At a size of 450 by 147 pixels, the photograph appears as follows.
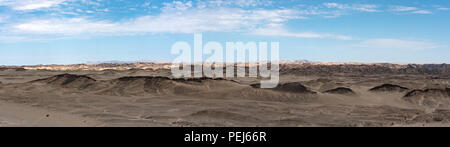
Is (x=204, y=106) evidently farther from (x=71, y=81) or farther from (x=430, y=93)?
(x=71, y=81)

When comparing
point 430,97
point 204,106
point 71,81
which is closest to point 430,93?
point 430,97

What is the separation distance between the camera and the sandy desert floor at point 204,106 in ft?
101

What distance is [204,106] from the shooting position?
43250 millimetres

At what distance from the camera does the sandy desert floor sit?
30.8 meters

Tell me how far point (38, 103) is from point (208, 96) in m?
21.1

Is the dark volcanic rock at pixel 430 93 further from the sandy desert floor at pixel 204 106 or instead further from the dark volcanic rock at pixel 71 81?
the dark volcanic rock at pixel 71 81

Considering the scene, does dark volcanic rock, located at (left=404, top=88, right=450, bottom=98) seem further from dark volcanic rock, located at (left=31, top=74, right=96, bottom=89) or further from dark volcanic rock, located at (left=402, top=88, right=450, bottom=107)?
dark volcanic rock, located at (left=31, top=74, right=96, bottom=89)

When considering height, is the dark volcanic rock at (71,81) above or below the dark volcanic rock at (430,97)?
above

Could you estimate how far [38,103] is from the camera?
4431cm

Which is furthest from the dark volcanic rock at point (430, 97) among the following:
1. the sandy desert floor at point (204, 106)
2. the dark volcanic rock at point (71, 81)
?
the dark volcanic rock at point (71, 81)

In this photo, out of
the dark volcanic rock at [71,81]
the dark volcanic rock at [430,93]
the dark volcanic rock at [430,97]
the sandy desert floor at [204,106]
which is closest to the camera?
the sandy desert floor at [204,106]
